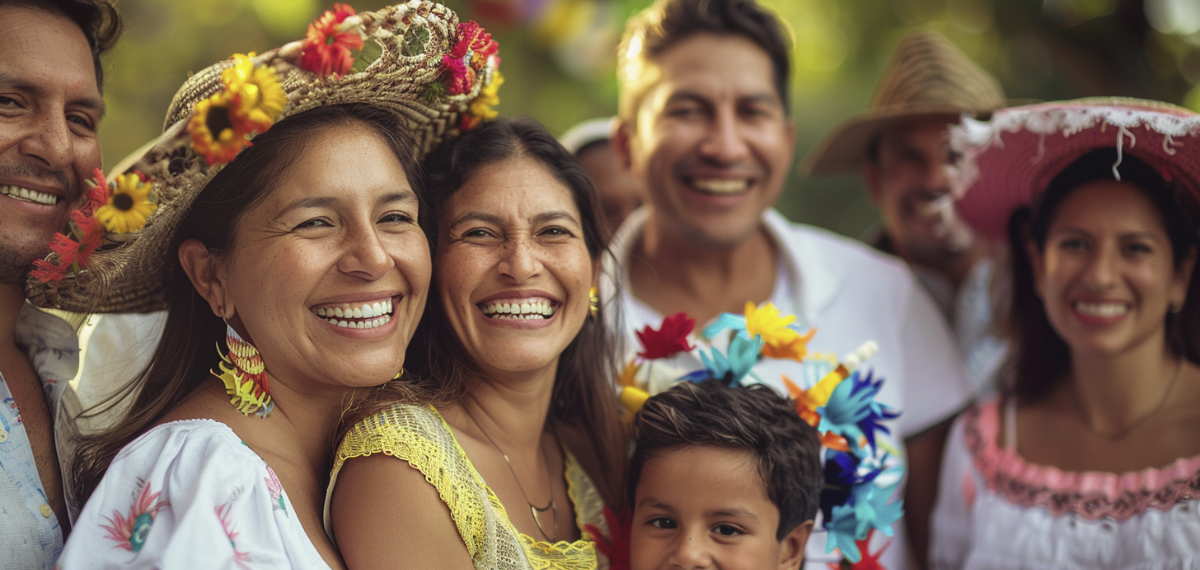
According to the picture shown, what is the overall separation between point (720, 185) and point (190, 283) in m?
2.08

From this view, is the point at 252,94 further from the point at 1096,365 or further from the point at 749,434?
the point at 1096,365

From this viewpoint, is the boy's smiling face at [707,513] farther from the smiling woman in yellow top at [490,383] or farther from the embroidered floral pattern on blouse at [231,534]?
the embroidered floral pattern on blouse at [231,534]

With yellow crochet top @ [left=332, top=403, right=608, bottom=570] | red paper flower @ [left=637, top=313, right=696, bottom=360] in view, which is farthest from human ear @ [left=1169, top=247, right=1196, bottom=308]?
yellow crochet top @ [left=332, top=403, right=608, bottom=570]

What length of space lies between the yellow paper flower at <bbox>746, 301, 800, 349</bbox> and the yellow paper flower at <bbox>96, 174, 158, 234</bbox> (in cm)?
170

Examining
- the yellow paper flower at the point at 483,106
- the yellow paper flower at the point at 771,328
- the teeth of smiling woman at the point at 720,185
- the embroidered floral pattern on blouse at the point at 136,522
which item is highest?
the teeth of smiling woman at the point at 720,185

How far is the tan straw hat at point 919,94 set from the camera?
4258 millimetres

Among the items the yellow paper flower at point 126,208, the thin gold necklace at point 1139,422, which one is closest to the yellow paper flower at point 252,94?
the yellow paper flower at point 126,208

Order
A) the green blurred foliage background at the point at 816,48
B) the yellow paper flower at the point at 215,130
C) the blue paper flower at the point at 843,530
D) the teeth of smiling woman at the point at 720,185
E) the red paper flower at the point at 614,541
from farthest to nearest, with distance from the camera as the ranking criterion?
the green blurred foliage background at the point at 816,48 < the teeth of smiling woman at the point at 720,185 < the blue paper flower at the point at 843,530 < the red paper flower at the point at 614,541 < the yellow paper flower at the point at 215,130

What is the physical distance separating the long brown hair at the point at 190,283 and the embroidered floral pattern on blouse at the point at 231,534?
18.9 inches

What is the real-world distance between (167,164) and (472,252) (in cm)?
75

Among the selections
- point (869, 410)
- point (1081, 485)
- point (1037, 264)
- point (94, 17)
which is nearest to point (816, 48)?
point (1037, 264)

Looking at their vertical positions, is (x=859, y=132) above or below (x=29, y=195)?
Result: above

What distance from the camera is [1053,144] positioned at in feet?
10.3

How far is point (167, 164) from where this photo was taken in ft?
6.73
